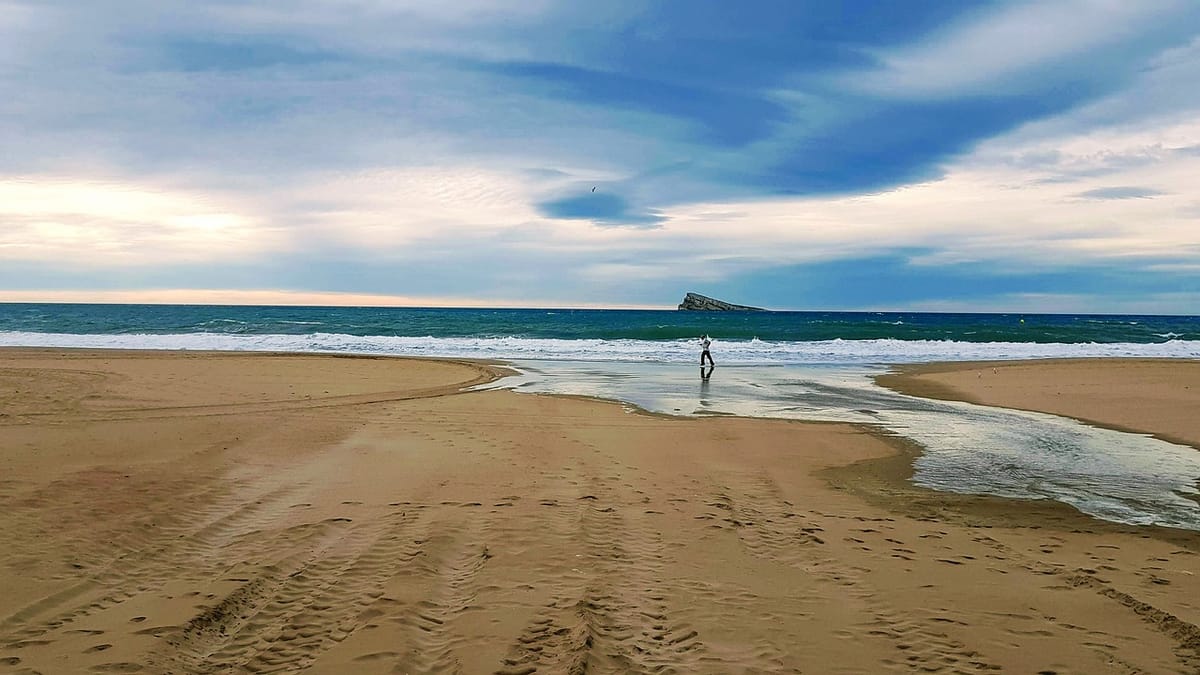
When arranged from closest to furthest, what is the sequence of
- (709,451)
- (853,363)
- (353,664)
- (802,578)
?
(353,664) < (802,578) < (709,451) < (853,363)

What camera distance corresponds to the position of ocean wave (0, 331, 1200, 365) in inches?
1254

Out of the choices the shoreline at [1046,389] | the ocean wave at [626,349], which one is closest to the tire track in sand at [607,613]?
the shoreline at [1046,389]

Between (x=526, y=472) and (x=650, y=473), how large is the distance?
55.9 inches

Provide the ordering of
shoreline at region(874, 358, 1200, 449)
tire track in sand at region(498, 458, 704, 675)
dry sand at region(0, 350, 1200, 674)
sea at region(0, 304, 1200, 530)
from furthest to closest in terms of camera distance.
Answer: shoreline at region(874, 358, 1200, 449) → sea at region(0, 304, 1200, 530) → dry sand at region(0, 350, 1200, 674) → tire track in sand at region(498, 458, 704, 675)

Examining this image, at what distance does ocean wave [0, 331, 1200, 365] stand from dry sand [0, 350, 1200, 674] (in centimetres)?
2092

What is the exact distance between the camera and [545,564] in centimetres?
506

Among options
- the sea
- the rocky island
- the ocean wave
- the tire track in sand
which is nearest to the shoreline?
the sea

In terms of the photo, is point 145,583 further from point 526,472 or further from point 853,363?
point 853,363

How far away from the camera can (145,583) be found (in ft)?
14.9

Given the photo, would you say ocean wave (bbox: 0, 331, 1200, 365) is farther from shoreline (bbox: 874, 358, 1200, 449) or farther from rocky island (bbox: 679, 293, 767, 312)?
rocky island (bbox: 679, 293, 767, 312)

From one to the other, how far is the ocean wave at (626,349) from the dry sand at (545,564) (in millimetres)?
20916

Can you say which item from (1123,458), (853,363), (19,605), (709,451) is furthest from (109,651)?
(853,363)

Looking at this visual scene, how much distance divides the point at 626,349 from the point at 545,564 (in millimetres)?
30690

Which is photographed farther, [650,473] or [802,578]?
[650,473]
